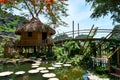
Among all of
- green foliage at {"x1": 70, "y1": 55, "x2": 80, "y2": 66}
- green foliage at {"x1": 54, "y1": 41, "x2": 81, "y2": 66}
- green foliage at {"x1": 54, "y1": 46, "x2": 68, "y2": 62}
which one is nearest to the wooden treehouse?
green foliage at {"x1": 54, "y1": 46, "x2": 68, "y2": 62}

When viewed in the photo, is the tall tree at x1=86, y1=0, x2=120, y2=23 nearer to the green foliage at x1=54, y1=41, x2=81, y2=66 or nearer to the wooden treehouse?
the green foliage at x1=54, y1=41, x2=81, y2=66

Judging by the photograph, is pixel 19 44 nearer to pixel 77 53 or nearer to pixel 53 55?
pixel 53 55

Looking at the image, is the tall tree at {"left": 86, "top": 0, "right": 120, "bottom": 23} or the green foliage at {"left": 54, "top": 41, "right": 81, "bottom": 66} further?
the green foliage at {"left": 54, "top": 41, "right": 81, "bottom": 66}

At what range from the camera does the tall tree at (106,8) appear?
15812 mm

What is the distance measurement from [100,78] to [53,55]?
1246cm

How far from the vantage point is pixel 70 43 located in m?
20.1

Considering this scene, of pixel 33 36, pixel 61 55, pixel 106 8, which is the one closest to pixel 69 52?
pixel 61 55

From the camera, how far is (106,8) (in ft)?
55.7

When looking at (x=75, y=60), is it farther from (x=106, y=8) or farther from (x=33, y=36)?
(x=33, y=36)

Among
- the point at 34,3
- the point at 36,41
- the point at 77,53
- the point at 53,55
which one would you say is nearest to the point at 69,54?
the point at 77,53

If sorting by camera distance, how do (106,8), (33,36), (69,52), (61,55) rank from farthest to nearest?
(33,36) → (61,55) → (69,52) → (106,8)

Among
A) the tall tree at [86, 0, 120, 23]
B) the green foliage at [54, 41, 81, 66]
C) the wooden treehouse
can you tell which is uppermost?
the tall tree at [86, 0, 120, 23]

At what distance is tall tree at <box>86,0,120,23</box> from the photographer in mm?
15812

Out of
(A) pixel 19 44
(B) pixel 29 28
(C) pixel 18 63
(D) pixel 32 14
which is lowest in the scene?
(C) pixel 18 63
